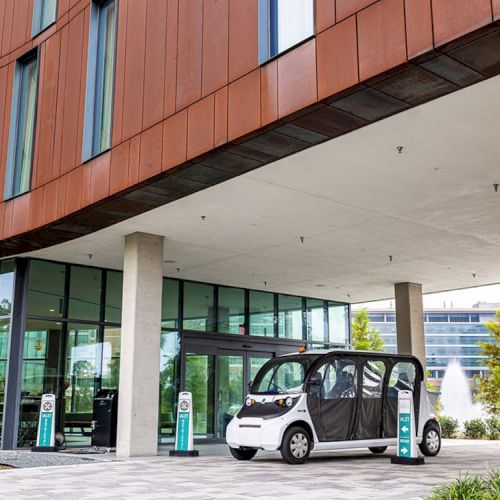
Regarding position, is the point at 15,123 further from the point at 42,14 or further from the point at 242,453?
the point at 242,453

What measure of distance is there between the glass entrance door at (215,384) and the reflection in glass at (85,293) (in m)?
2.94

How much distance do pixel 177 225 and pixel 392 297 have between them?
1052 centimetres

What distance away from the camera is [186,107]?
395 inches

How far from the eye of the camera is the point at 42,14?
1512 centimetres

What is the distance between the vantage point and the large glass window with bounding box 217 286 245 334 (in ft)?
63.0

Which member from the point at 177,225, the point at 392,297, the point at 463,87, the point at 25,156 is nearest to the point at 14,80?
the point at 25,156

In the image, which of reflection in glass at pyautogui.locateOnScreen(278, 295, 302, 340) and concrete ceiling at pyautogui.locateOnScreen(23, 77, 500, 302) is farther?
reflection in glass at pyautogui.locateOnScreen(278, 295, 302, 340)

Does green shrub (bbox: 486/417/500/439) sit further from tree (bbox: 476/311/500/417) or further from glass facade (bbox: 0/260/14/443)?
glass facade (bbox: 0/260/14/443)

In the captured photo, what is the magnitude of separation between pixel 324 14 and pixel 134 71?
4.49 metres

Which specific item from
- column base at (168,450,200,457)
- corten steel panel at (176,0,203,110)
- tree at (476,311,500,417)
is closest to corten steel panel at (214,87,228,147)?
corten steel panel at (176,0,203,110)

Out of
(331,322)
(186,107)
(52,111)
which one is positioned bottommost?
(331,322)

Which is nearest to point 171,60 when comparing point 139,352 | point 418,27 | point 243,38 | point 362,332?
point 243,38

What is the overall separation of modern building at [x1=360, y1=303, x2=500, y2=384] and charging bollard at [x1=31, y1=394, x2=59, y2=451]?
135 meters

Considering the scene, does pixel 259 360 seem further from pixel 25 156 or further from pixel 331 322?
pixel 25 156
